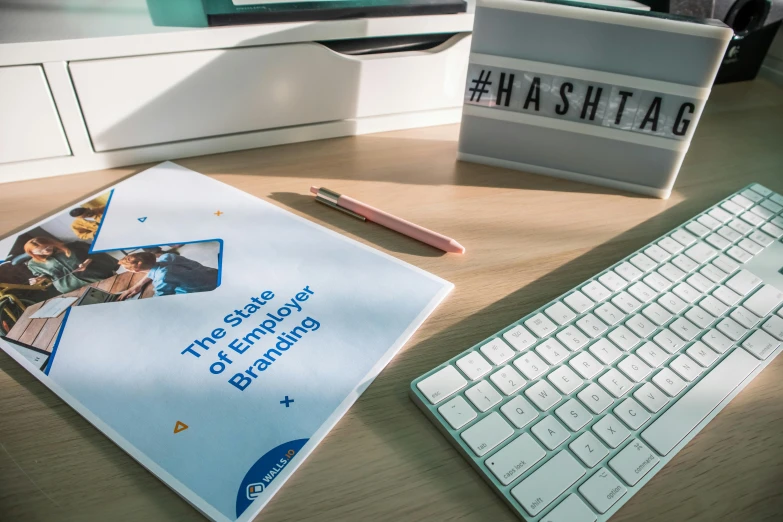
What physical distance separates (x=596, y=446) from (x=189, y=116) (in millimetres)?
528

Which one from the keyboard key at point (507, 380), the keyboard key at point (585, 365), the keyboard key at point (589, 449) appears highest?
the keyboard key at point (585, 365)

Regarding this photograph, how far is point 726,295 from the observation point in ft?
1.53

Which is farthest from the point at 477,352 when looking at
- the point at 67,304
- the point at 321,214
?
the point at 67,304

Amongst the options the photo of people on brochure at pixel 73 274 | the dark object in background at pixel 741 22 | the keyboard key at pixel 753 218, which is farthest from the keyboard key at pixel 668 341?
the dark object in background at pixel 741 22

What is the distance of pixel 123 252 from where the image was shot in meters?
0.50

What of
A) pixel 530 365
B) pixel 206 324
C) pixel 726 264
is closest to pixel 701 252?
pixel 726 264

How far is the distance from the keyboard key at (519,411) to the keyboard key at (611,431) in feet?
0.14

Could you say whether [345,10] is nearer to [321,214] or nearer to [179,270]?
[321,214]

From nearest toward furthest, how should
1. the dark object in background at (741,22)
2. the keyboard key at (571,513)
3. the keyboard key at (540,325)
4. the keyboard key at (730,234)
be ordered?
the keyboard key at (571,513) → the keyboard key at (540,325) → the keyboard key at (730,234) → the dark object in background at (741,22)

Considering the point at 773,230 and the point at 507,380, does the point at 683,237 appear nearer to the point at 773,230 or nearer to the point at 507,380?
the point at 773,230

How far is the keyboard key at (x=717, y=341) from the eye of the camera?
16.6 inches

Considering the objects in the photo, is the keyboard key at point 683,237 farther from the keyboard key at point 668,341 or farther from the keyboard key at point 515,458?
the keyboard key at point 515,458

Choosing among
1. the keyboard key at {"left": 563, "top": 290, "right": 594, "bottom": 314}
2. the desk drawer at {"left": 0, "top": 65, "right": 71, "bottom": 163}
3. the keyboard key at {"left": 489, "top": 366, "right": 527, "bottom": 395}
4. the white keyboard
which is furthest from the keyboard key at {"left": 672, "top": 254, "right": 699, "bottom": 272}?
the desk drawer at {"left": 0, "top": 65, "right": 71, "bottom": 163}

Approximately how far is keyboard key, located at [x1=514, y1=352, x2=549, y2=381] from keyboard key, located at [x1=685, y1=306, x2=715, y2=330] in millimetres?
141
